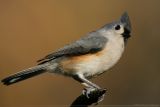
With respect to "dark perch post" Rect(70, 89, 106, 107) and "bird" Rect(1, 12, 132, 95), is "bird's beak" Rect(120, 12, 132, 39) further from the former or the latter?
"dark perch post" Rect(70, 89, 106, 107)

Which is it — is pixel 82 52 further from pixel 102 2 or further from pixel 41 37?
pixel 102 2

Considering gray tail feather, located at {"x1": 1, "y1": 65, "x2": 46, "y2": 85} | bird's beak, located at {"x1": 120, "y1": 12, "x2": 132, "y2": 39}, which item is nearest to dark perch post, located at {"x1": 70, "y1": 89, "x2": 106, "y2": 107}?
gray tail feather, located at {"x1": 1, "y1": 65, "x2": 46, "y2": 85}

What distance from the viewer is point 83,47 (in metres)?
4.75

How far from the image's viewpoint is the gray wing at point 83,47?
4.63 metres

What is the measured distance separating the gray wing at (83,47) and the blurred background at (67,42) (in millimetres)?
1446

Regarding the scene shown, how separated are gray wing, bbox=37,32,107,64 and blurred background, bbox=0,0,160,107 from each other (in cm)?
145

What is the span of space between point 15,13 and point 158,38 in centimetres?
164

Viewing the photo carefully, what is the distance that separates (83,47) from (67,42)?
2.36 metres

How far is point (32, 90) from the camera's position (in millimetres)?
6590

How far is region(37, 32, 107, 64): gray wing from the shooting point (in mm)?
4629

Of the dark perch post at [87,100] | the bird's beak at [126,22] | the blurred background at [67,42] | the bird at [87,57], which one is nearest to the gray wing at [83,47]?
the bird at [87,57]

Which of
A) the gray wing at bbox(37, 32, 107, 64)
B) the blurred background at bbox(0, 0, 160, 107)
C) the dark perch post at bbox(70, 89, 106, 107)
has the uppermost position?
the blurred background at bbox(0, 0, 160, 107)

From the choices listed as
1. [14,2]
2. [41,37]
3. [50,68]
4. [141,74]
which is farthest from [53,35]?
[50,68]

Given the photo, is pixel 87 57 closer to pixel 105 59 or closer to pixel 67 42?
pixel 105 59
